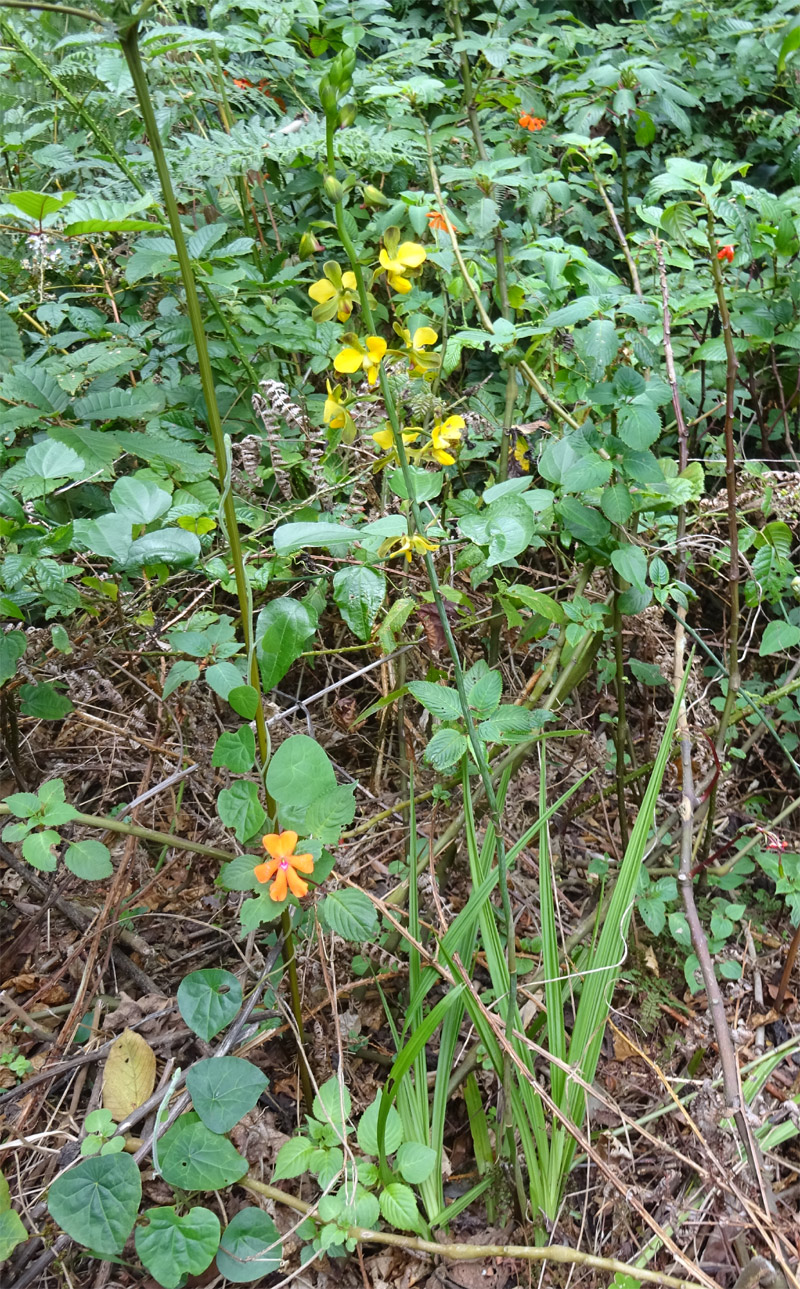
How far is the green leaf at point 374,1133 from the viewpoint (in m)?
0.95

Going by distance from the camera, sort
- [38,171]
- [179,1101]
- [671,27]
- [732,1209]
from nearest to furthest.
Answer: [732,1209], [179,1101], [38,171], [671,27]

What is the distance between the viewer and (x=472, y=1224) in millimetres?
1093

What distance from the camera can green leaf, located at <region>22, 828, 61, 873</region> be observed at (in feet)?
3.11

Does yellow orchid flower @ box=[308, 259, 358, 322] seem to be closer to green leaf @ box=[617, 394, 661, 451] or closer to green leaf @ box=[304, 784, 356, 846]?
green leaf @ box=[617, 394, 661, 451]

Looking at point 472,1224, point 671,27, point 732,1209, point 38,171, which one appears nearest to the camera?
point 732,1209

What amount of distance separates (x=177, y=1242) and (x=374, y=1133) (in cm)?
24

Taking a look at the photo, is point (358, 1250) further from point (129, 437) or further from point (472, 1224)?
point (129, 437)

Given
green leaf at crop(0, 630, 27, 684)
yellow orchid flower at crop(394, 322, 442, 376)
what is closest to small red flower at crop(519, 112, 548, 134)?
yellow orchid flower at crop(394, 322, 442, 376)

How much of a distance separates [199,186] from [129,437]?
0.70 meters

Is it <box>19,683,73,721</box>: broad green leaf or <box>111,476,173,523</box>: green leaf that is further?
<box>19,683,73,721</box>: broad green leaf

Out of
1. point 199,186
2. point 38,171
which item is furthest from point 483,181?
point 38,171

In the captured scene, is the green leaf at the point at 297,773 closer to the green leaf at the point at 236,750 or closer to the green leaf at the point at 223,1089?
the green leaf at the point at 236,750

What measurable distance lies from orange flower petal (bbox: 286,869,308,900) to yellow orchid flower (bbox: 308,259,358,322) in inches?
24.7

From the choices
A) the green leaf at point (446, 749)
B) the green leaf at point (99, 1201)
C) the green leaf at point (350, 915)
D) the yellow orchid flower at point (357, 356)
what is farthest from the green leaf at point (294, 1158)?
the yellow orchid flower at point (357, 356)
